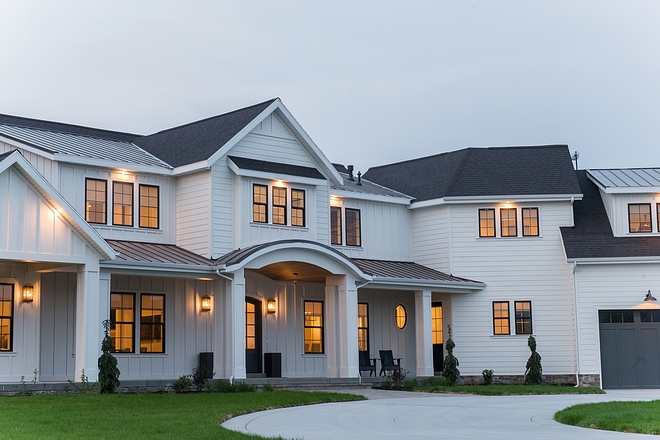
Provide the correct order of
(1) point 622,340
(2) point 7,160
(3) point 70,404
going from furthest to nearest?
(1) point 622,340 → (2) point 7,160 → (3) point 70,404

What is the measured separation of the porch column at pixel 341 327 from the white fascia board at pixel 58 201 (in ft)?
24.4

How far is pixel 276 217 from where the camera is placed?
2562cm

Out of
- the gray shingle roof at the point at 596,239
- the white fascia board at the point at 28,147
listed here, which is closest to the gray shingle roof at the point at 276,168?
the white fascia board at the point at 28,147

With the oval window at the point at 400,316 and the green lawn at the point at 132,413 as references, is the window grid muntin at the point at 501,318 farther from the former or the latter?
the green lawn at the point at 132,413

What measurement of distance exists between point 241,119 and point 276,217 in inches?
117

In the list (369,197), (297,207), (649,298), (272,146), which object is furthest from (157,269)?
(649,298)

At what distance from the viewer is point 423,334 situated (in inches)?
1118

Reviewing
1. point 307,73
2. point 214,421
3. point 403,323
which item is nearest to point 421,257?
point 403,323

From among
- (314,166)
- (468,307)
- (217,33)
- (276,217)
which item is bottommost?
(468,307)

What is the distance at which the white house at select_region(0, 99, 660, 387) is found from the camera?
70.2 ft

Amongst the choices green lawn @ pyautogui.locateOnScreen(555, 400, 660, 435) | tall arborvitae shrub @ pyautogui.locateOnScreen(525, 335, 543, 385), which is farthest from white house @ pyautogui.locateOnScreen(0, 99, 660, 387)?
green lawn @ pyautogui.locateOnScreen(555, 400, 660, 435)

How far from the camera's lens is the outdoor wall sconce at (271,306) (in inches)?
1059

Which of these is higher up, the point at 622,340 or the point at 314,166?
the point at 314,166

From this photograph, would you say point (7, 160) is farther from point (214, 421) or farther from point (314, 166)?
point (314, 166)
